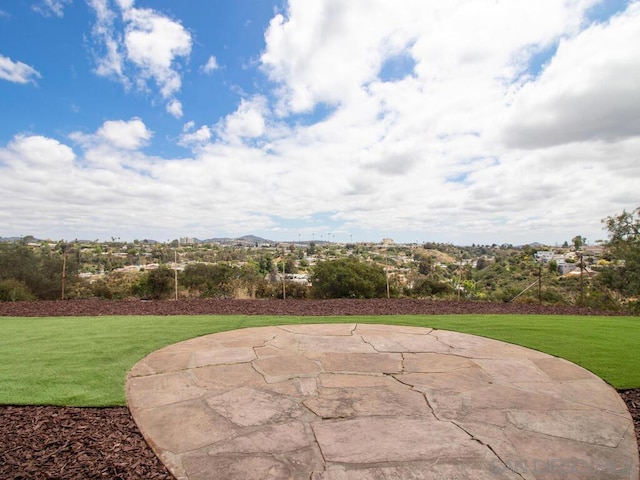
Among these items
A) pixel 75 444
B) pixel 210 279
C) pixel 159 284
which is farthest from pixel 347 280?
pixel 75 444

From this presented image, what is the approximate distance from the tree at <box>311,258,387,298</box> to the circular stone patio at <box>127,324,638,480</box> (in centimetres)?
724

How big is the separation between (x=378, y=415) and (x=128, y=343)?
141 inches

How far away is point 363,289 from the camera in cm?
1145

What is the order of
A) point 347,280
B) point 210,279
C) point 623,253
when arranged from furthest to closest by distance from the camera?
point 210,279, point 347,280, point 623,253

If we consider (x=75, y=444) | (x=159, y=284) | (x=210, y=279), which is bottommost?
(x=75, y=444)

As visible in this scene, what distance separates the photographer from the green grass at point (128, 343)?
3.00 metres

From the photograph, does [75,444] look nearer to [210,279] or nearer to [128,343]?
[128,343]

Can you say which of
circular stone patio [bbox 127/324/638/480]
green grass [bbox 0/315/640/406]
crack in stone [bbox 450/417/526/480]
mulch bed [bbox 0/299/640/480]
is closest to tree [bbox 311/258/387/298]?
green grass [bbox 0/315/640/406]

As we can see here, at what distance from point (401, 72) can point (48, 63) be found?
8.71 meters

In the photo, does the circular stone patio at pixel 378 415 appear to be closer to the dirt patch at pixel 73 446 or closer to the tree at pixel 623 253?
the dirt patch at pixel 73 446

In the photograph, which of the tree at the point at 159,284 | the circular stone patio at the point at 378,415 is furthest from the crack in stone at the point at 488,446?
the tree at the point at 159,284

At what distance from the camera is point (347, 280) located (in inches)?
449

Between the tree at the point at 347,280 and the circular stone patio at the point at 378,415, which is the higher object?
the tree at the point at 347,280

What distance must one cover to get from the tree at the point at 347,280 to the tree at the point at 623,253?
624cm
